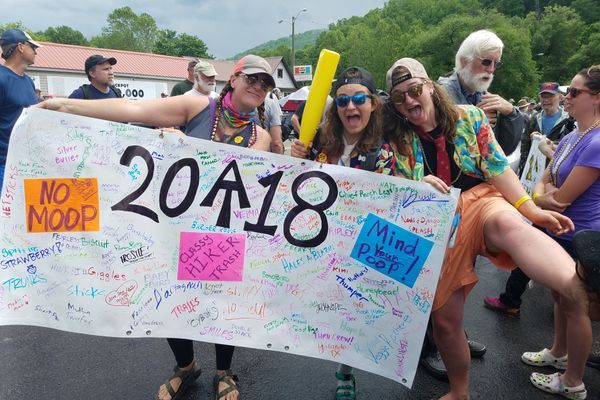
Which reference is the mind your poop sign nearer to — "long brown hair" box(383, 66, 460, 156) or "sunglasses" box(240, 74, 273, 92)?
"long brown hair" box(383, 66, 460, 156)

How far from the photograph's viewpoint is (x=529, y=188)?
436 cm

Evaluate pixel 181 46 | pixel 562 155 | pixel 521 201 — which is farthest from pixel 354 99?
pixel 181 46

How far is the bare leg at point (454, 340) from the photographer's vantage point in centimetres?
220

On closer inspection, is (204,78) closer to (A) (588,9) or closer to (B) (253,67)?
(B) (253,67)

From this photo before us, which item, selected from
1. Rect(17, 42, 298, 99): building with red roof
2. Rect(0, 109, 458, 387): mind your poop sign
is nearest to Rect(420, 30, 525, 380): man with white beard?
Rect(0, 109, 458, 387): mind your poop sign

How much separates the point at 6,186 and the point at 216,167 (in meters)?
1.09

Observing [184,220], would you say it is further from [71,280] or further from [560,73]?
[560,73]

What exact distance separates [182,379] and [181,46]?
3795 inches

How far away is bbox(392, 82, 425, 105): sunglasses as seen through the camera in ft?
6.98

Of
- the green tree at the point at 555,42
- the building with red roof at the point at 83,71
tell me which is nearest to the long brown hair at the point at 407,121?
the building with red roof at the point at 83,71

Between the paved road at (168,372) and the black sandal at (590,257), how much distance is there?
60.9 inches

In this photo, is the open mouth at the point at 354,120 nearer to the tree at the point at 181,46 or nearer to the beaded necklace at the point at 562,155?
the beaded necklace at the point at 562,155

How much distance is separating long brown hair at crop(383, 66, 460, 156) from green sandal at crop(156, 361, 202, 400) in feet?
6.17

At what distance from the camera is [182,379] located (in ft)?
8.34
